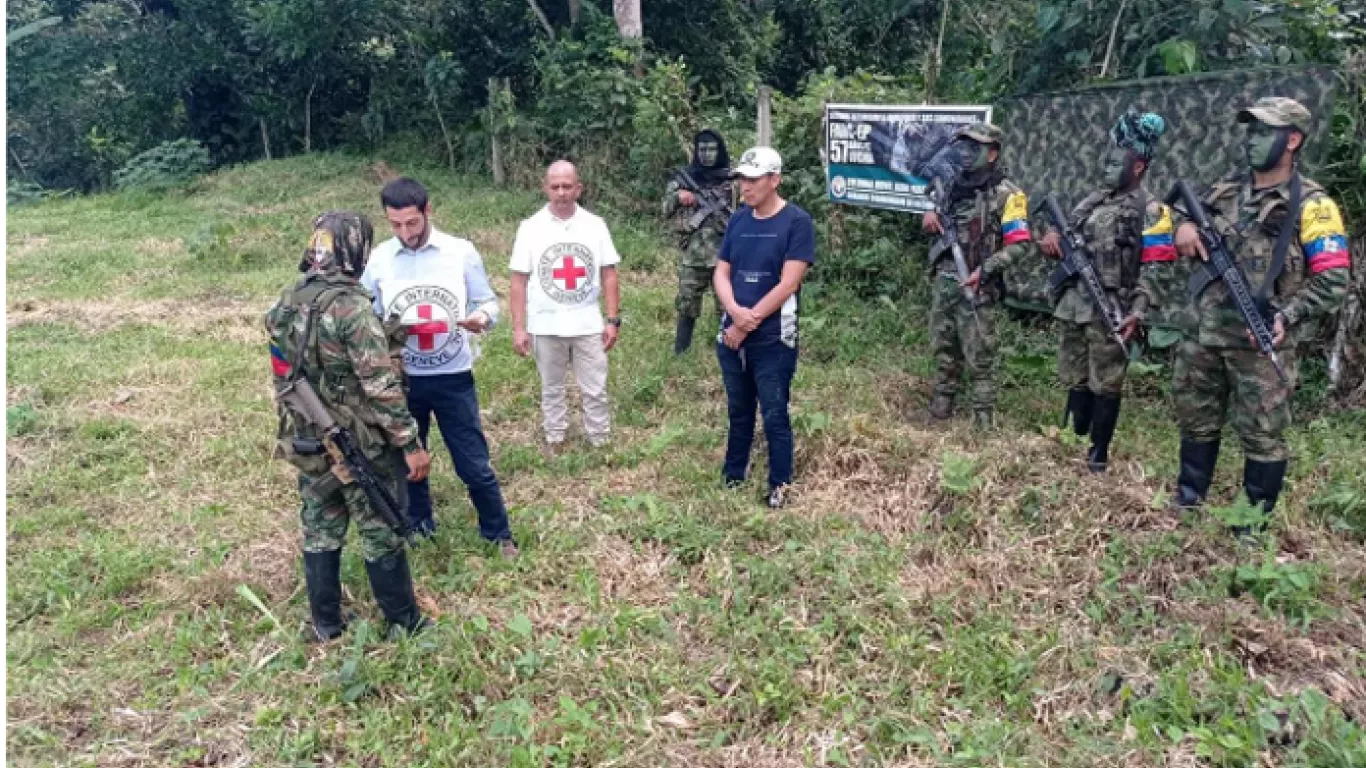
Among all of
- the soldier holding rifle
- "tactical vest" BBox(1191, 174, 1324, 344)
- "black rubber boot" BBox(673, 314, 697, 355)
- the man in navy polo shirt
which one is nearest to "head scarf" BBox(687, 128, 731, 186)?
"black rubber boot" BBox(673, 314, 697, 355)

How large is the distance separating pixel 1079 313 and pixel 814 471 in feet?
5.10

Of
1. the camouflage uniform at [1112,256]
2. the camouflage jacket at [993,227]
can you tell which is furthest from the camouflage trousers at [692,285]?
the camouflage uniform at [1112,256]

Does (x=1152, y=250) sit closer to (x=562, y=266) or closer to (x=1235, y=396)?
(x=1235, y=396)

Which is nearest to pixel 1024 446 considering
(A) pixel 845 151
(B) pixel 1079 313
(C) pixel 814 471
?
(B) pixel 1079 313

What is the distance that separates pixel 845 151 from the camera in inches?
299

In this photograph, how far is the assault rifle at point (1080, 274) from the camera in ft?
15.7

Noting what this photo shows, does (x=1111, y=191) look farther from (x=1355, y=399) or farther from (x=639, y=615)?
(x=639, y=615)

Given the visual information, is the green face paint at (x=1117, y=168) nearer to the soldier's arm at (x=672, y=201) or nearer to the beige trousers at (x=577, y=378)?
the beige trousers at (x=577, y=378)

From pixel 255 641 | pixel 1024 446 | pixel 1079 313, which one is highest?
pixel 1079 313

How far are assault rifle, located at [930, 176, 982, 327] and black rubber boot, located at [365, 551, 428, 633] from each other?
340cm

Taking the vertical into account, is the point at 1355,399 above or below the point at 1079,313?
below

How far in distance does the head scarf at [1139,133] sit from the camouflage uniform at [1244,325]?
1.65 feet

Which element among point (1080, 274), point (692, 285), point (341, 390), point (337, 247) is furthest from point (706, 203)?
point (341, 390)

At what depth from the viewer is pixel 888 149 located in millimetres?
7156
